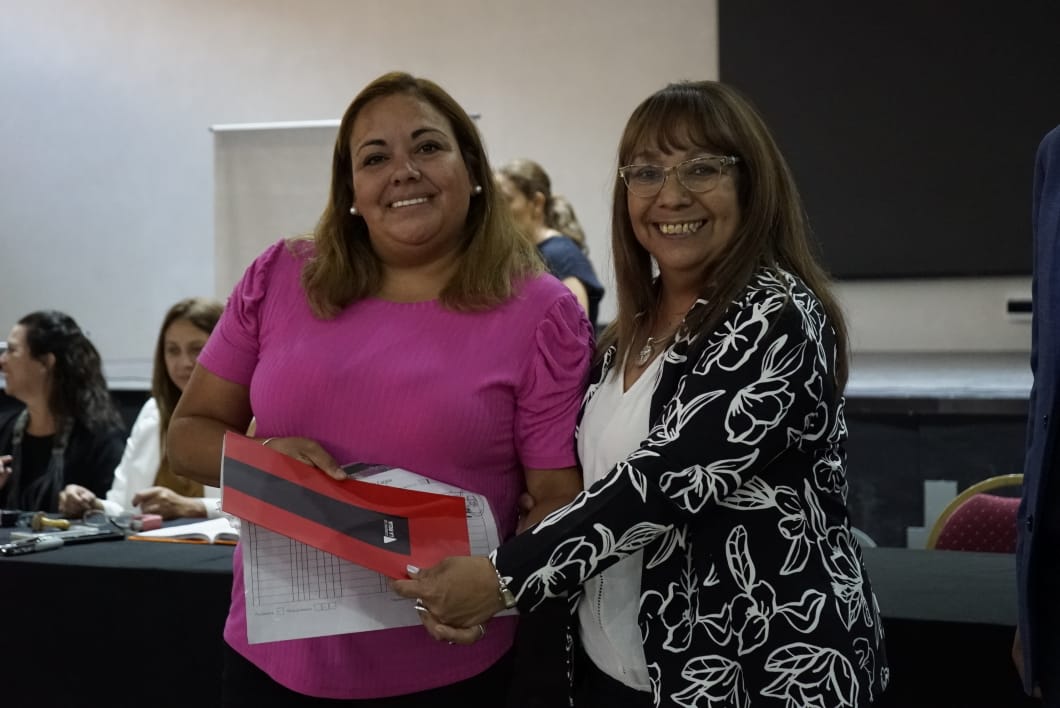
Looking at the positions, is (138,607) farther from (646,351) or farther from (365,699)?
(646,351)

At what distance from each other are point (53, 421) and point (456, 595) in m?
2.87

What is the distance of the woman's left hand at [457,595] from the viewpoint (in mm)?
1252

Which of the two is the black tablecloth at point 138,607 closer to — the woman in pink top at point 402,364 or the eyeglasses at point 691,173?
the woman in pink top at point 402,364

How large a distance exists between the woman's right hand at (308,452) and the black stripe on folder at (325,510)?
0.11 feet

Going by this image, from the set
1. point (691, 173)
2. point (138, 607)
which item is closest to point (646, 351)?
point (691, 173)

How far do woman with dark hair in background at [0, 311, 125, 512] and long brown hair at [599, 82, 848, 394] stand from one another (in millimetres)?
2793

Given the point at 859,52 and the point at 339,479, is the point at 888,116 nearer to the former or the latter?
the point at 859,52

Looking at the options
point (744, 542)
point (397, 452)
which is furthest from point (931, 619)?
point (397, 452)

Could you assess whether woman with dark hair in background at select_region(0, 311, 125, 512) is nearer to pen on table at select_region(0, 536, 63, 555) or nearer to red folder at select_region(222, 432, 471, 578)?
pen on table at select_region(0, 536, 63, 555)

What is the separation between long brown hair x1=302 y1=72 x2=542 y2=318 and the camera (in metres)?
1.49

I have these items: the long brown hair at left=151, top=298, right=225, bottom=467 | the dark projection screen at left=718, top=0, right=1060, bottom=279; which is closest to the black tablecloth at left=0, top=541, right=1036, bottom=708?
the long brown hair at left=151, top=298, right=225, bottom=467

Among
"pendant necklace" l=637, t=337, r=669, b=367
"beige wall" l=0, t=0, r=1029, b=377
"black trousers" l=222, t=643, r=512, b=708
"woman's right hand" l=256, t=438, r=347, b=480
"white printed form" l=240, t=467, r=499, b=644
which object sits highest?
"beige wall" l=0, t=0, r=1029, b=377

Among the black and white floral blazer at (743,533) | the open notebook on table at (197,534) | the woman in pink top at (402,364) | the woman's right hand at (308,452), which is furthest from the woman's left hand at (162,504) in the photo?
the black and white floral blazer at (743,533)

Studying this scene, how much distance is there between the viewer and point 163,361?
11.0 feet
